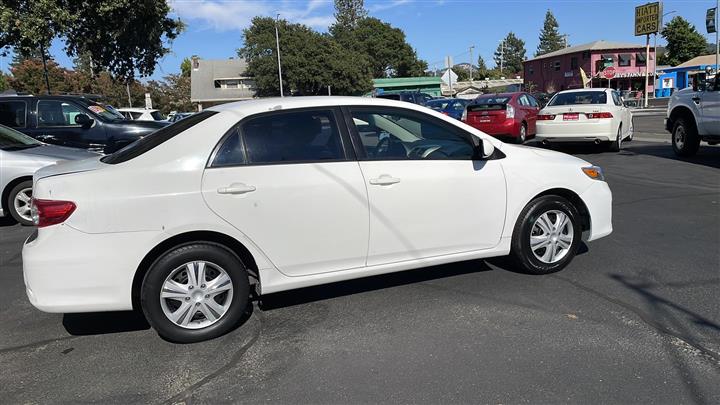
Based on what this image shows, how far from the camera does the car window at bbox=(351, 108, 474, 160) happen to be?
14.3 feet

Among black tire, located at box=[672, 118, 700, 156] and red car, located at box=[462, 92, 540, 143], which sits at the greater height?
red car, located at box=[462, 92, 540, 143]

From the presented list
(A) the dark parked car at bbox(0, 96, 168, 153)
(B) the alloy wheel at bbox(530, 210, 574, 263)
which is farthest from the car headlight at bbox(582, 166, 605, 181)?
(A) the dark parked car at bbox(0, 96, 168, 153)

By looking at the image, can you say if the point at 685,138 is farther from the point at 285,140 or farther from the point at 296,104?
the point at 285,140

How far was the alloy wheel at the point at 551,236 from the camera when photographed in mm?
4844

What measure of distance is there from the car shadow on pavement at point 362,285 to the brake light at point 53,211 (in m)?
1.65

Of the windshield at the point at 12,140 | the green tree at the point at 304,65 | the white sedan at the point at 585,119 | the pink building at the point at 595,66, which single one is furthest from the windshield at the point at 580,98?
the pink building at the point at 595,66

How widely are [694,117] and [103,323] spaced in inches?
448

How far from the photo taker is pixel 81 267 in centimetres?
358

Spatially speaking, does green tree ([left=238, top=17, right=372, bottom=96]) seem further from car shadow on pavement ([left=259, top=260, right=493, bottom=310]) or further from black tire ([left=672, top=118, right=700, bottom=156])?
car shadow on pavement ([left=259, top=260, right=493, bottom=310])

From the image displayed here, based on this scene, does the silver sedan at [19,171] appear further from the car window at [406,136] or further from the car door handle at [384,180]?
the car door handle at [384,180]

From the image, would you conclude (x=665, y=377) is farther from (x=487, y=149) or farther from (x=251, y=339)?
(x=251, y=339)

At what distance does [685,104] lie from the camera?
1130 cm

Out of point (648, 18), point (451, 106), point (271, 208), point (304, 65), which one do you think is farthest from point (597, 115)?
point (304, 65)

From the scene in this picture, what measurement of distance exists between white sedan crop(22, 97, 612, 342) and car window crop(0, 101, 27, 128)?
764 centimetres
